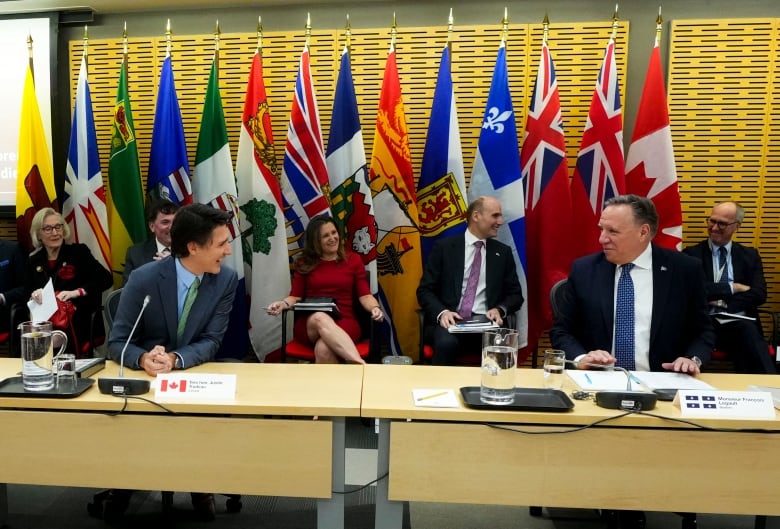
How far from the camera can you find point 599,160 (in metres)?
3.60

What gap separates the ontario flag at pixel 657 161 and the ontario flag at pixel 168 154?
314cm

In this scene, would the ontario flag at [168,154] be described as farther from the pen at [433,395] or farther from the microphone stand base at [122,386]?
the pen at [433,395]

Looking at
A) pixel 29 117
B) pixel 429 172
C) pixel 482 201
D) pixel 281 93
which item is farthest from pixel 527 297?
pixel 29 117

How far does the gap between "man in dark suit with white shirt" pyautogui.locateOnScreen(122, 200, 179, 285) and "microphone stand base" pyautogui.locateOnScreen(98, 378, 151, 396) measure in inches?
71.9

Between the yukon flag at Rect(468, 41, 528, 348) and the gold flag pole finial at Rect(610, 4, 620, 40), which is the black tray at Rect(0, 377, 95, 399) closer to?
the yukon flag at Rect(468, 41, 528, 348)

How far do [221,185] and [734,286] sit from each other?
3548 millimetres

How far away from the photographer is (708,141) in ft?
12.8

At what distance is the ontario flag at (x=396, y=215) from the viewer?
3.69 m

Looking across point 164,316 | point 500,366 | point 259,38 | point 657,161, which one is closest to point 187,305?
point 164,316

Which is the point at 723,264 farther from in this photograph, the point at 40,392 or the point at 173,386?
the point at 40,392

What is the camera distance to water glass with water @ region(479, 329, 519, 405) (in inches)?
62.4

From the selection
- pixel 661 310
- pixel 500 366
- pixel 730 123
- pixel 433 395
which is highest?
pixel 730 123

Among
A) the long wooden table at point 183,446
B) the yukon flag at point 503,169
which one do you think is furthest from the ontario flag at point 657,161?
the long wooden table at point 183,446

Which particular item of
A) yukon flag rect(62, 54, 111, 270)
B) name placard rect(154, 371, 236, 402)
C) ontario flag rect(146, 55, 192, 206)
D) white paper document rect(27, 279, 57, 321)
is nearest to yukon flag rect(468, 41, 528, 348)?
ontario flag rect(146, 55, 192, 206)
